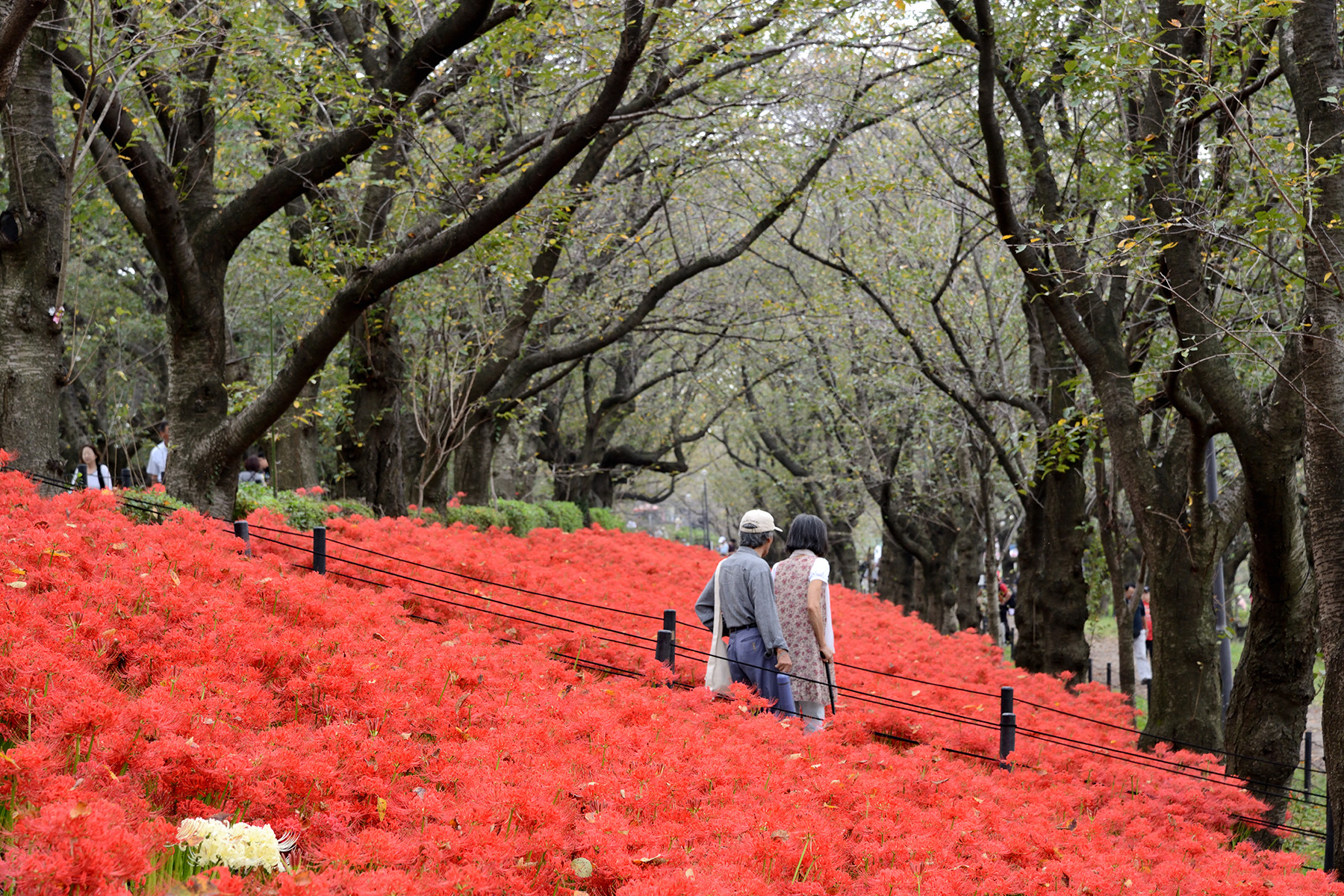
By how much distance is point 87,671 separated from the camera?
3.96 m

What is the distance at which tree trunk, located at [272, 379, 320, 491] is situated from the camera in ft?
42.6

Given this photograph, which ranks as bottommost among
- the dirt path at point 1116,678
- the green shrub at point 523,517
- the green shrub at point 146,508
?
the dirt path at point 1116,678

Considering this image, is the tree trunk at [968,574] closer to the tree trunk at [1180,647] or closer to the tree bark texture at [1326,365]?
the tree trunk at [1180,647]

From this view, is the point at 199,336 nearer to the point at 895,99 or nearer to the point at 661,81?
the point at 661,81

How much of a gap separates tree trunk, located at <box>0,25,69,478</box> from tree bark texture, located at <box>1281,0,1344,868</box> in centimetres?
809

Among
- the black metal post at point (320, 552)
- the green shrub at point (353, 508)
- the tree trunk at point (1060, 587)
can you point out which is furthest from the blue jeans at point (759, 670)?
the tree trunk at point (1060, 587)

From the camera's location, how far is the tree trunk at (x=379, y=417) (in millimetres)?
12461

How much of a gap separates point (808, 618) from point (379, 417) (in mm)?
7589

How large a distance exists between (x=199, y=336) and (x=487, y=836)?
21.6 ft

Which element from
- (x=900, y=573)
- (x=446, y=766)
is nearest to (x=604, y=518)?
(x=900, y=573)

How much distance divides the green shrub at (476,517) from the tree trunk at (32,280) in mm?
5645

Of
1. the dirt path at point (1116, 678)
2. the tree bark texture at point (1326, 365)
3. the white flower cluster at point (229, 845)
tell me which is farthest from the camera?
the dirt path at point (1116, 678)

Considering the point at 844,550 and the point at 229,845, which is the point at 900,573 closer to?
the point at 844,550

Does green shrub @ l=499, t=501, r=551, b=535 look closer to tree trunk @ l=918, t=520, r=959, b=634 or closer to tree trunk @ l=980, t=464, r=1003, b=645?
tree trunk @ l=980, t=464, r=1003, b=645
